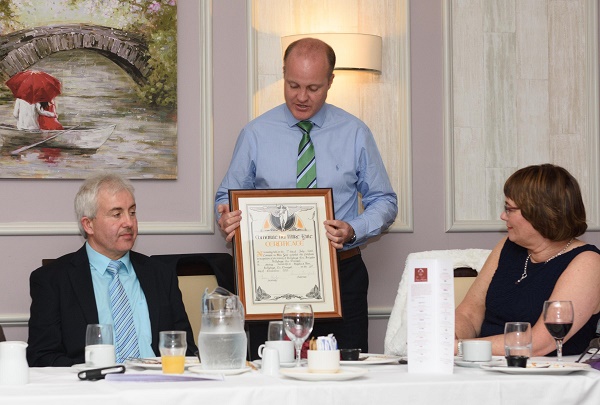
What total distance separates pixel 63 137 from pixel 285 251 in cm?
137

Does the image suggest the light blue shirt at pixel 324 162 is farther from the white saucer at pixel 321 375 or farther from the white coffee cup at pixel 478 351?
the white saucer at pixel 321 375

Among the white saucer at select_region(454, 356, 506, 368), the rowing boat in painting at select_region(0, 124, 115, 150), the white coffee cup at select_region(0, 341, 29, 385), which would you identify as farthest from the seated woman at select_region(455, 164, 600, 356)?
the rowing boat in painting at select_region(0, 124, 115, 150)

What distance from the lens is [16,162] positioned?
440 centimetres

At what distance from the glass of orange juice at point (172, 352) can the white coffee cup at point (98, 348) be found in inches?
8.4

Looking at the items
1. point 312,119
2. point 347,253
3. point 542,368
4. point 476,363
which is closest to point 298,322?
point 476,363

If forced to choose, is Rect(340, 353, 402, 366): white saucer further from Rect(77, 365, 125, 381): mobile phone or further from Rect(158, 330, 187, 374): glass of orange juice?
Rect(77, 365, 125, 381): mobile phone

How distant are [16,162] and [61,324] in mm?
Answer: 1344

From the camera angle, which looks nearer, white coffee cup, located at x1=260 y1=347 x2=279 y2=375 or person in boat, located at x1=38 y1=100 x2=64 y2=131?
white coffee cup, located at x1=260 y1=347 x2=279 y2=375

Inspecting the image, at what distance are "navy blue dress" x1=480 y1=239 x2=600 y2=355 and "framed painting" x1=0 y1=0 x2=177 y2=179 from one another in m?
1.79

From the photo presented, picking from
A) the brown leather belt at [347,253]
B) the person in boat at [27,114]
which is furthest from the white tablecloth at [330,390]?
the person in boat at [27,114]

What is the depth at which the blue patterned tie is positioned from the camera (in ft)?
10.8

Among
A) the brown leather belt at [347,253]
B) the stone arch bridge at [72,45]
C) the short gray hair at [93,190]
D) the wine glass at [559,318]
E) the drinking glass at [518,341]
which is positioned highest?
the stone arch bridge at [72,45]

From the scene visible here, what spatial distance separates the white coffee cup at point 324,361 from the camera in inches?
91.4

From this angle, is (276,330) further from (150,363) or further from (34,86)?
(34,86)
